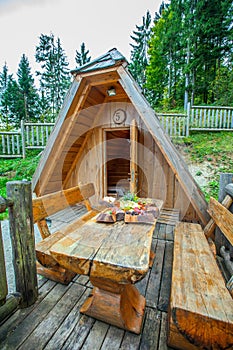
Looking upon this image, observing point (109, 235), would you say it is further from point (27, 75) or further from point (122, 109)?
point (27, 75)

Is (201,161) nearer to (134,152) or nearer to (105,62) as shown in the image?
(134,152)

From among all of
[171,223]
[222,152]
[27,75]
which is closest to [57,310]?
[171,223]

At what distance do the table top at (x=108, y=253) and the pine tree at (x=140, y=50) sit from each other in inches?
644

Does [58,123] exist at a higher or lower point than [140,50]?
lower

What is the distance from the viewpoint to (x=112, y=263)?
3.38ft

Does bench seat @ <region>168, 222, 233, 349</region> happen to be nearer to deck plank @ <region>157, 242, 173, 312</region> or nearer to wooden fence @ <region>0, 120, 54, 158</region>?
deck plank @ <region>157, 242, 173, 312</region>

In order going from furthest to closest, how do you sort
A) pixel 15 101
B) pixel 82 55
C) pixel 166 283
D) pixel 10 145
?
1. pixel 82 55
2. pixel 15 101
3. pixel 10 145
4. pixel 166 283

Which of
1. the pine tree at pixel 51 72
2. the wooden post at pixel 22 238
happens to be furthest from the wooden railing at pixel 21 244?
the pine tree at pixel 51 72

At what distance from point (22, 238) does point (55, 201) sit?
25.6 inches

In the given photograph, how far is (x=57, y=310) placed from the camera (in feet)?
4.60

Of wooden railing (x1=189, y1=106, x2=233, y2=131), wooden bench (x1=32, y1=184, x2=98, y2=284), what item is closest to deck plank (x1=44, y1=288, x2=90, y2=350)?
wooden bench (x1=32, y1=184, x2=98, y2=284)

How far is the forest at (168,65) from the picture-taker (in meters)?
9.05

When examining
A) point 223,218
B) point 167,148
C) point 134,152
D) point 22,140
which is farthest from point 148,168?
point 22,140

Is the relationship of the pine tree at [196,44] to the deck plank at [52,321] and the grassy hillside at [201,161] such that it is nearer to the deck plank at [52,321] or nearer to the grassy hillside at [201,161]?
the grassy hillside at [201,161]
